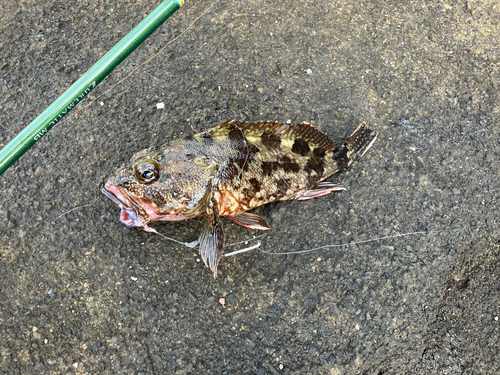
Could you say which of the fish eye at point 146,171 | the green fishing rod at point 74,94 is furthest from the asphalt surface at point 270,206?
the green fishing rod at point 74,94

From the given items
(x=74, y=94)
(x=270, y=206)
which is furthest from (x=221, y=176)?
(x=74, y=94)

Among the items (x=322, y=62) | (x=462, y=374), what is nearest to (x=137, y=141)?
(x=322, y=62)

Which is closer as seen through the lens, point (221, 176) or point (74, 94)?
point (74, 94)

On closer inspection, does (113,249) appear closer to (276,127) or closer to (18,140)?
(18,140)

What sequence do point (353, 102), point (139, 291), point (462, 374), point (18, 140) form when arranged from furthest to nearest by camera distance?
point (353, 102)
point (462, 374)
point (139, 291)
point (18, 140)

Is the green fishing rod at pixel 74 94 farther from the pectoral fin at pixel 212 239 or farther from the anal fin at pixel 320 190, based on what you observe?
the anal fin at pixel 320 190

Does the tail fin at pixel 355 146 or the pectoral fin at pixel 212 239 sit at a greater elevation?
the tail fin at pixel 355 146

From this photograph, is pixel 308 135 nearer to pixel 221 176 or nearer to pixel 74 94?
pixel 221 176
